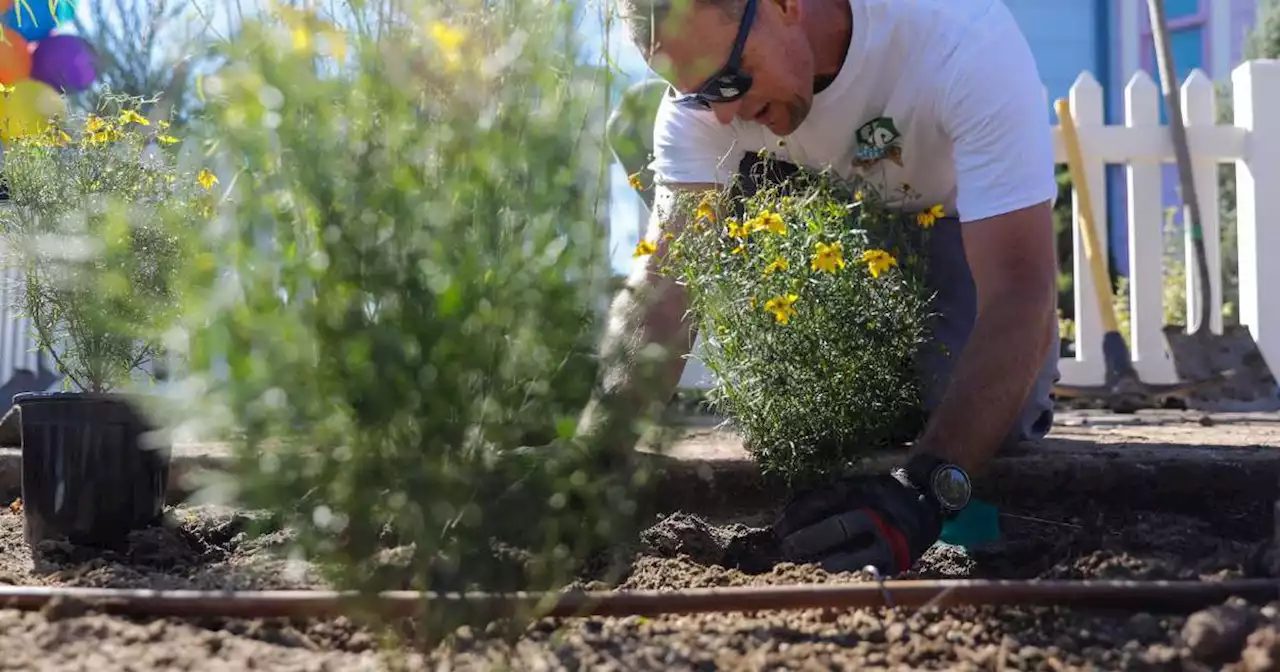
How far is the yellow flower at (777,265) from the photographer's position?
2062 mm

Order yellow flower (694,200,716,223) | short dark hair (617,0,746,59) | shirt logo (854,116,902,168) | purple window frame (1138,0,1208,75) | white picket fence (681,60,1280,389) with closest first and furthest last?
short dark hair (617,0,746,59) → yellow flower (694,200,716,223) → shirt logo (854,116,902,168) → white picket fence (681,60,1280,389) → purple window frame (1138,0,1208,75)

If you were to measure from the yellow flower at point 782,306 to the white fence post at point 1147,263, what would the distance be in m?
3.91

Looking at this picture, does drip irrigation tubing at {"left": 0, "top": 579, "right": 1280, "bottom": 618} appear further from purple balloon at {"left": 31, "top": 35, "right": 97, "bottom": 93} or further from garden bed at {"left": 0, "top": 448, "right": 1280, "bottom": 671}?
purple balloon at {"left": 31, "top": 35, "right": 97, "bottom": 93}

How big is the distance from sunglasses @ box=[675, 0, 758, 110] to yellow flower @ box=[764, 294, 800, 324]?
46 centimetres

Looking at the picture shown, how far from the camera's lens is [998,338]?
2.19 m

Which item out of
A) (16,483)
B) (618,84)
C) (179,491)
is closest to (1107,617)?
(618,84)

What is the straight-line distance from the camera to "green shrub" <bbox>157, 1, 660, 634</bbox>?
1.09 m

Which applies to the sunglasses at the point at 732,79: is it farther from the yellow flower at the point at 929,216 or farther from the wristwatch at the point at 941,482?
the wristwatch at the point at 941,482

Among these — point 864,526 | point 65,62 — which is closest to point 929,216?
point 864,526

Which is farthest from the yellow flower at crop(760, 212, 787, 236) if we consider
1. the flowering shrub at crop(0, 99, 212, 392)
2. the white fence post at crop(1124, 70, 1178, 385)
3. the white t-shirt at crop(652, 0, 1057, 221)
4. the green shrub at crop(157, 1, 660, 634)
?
the white fence post at crop(1124, 70, 1178, 385)

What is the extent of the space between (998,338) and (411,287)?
1429 millimetres

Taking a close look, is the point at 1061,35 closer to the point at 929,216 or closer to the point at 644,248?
the point at 929,216

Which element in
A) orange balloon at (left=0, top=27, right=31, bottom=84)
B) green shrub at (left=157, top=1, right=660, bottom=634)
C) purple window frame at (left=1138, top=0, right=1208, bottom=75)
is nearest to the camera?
green shrub at (left=157, top=1, right=660, bottom=634)

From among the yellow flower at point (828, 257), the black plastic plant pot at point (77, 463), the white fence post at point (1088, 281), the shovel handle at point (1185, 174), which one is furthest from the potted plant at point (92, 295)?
the shovel handle at point (1185, 174)
